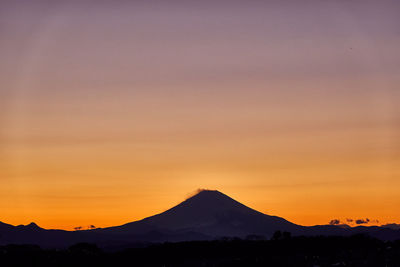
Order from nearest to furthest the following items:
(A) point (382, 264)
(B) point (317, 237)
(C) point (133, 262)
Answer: (A) point (382, 264), (C) point (133, 262), (B) point (317, 237)

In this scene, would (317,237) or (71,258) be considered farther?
(317,237)

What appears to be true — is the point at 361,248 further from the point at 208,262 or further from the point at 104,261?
the point at 104,261

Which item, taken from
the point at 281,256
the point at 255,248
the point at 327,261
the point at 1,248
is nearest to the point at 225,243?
the point at 255,248

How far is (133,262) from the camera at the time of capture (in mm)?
67688

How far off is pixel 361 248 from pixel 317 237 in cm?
852

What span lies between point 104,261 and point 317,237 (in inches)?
899

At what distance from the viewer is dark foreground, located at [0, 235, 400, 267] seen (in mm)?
64875

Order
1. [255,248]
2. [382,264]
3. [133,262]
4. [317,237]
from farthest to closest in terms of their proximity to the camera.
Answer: [317,237] → [255,248] → [133,262] → [382,264]

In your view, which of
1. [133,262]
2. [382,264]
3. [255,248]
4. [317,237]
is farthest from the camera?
[317,237]

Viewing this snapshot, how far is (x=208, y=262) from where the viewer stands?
6625 cm

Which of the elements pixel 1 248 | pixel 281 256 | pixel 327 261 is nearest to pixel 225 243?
pixel 281 256

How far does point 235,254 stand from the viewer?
70.2 m

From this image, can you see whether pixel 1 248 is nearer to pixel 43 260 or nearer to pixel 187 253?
pixel 43 260

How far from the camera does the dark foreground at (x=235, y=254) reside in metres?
64.9
